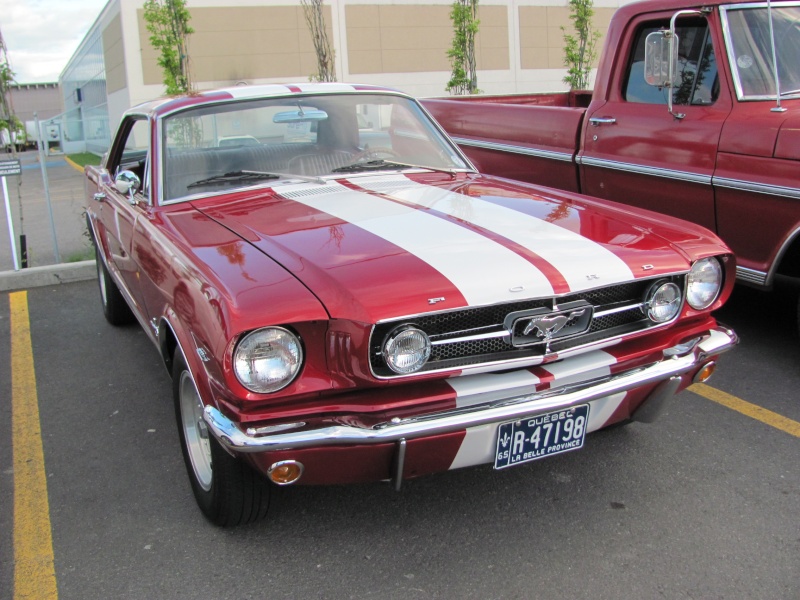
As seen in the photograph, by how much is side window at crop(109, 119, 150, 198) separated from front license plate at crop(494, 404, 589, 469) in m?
2.10

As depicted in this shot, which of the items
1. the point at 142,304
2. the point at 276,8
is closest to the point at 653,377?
the point at 142,304

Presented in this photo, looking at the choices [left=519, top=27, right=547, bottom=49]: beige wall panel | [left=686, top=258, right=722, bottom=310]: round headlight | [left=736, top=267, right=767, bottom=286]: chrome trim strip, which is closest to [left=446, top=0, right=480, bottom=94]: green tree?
[left=519, top=27, right=547, bottom=49]: beige wall panel

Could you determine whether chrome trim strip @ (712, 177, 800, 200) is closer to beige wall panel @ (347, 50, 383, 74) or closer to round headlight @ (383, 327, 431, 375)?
round headlight @ (383, 327, 431, 375)

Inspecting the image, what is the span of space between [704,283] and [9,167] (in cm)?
575

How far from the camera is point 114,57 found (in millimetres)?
24609

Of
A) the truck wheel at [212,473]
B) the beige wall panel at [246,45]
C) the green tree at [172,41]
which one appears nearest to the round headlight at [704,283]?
the truck wheel at [212,473]

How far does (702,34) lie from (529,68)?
23376mm

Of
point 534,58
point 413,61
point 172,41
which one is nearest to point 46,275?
point 172,41

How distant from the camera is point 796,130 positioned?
3945 mm

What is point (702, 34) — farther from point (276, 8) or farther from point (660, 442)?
point (276, 8)

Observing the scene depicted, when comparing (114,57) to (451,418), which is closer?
(451,418)

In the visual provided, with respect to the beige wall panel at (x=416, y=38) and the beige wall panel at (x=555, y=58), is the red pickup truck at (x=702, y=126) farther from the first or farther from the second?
the beige wall panel at (x=555, y=58)

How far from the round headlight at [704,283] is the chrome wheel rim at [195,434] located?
1.88 m

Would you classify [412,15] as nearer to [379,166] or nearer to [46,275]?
[46,275]
